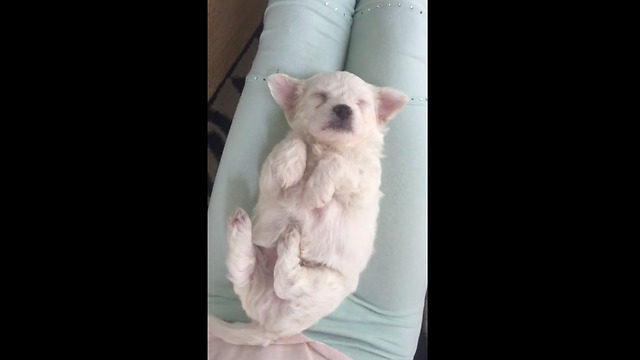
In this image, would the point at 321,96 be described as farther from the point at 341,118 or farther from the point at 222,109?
the point at 222,109

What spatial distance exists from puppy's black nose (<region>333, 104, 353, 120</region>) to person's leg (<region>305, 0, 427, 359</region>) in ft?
0.32

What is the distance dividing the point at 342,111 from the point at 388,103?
0.11 meters

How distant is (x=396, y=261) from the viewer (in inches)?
37.8

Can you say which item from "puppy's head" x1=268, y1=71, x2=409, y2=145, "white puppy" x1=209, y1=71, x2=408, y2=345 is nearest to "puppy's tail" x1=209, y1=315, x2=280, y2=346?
"white puppy" x1=209, y1=71, x2=408, y2=345

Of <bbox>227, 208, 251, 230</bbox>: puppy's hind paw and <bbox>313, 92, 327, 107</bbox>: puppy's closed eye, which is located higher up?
<bbox>313, 92, 327, 107</bbox>: puppy's closed eye

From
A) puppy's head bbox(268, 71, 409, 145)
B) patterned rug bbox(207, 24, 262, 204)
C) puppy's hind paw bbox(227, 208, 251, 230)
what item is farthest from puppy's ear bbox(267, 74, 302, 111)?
puppy's hind paw bbox(227, 208, 251, 230)

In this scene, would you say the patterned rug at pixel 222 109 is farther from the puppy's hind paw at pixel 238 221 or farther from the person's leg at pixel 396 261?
the person's leg at pixel 396 261

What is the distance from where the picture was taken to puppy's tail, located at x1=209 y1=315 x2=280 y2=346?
0.92 m

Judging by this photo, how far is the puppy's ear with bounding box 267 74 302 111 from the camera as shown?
3.22 ft

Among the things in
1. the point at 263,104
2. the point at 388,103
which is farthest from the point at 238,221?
the point at 388,103

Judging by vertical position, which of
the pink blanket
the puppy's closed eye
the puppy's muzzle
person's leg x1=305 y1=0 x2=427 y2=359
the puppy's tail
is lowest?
the pink blanket

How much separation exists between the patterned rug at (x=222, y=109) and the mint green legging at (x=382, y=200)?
0.02 meters

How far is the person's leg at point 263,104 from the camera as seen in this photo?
36.5 inches

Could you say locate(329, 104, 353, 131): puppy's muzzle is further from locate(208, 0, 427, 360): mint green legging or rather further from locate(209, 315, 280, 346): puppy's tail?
locate(209, 315, 280, 346): puppy's tail
